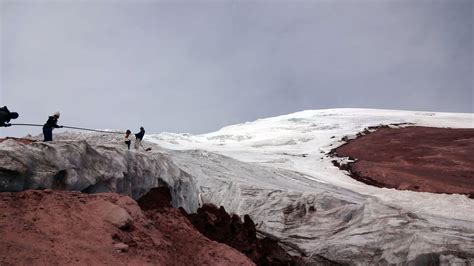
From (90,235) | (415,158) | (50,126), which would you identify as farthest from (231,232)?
(415,158)

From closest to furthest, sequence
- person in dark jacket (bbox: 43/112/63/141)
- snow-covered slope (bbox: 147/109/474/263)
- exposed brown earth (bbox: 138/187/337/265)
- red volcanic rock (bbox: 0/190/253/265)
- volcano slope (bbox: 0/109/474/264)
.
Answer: red volcanic rock (bbox: 0/190/253/265)
volcano slope (bbox: 0/109/474/264)
exposed brown earth (bbox: 138/187/337/265)
snow-covered slope (bbox: 147/109/474/263)
person in dark jacket (bbox: 43/112/63/141)

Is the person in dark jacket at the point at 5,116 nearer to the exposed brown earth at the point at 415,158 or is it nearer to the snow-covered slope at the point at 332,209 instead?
the snow-covered slope at the point at 332,209

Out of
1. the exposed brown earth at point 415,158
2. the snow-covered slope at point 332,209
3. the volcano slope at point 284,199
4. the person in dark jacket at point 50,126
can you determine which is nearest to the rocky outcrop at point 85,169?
the volcano slope at point 284,199

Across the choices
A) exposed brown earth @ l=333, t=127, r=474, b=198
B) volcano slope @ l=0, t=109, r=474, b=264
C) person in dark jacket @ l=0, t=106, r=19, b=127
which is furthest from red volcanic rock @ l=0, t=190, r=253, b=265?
exposed brown earth @ l=333, t=127, r=474, b=198

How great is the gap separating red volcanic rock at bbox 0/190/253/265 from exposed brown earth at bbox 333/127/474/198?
17.3 meters

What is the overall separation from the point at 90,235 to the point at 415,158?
27.3 meters

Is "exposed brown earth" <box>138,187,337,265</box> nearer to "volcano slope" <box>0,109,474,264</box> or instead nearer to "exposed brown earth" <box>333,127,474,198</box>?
"volcano slope" <box>0,109,474,264</box>

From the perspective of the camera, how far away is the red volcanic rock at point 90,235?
7.41 meters

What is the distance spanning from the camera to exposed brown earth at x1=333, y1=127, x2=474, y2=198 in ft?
81.9

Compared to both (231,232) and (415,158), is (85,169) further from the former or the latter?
(415,158)

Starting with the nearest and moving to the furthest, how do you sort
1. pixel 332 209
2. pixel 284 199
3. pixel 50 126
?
pixel 50 126 → pixel 332 209 → pixel 284 199

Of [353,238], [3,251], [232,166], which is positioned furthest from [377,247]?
[232,166]

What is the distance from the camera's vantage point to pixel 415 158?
102 feet

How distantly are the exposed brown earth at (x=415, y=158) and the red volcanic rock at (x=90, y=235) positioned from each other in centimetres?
1726
